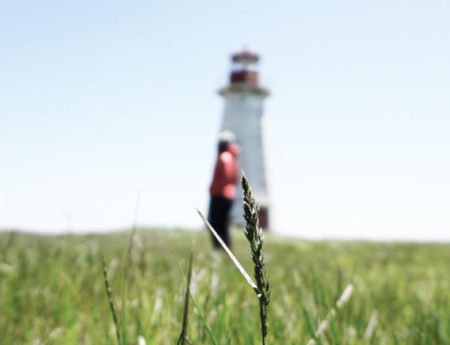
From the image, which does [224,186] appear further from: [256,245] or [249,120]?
[249,120]

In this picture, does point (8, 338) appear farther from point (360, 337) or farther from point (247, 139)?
point (247, 139)

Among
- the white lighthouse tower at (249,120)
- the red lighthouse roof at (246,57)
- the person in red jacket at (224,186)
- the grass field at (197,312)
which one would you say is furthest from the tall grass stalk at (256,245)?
the red lighthouse roof at (246,57)

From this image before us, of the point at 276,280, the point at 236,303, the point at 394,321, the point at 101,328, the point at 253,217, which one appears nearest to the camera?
the point at 253,217

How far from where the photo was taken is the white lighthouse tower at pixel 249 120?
32094mm

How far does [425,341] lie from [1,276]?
253 cm

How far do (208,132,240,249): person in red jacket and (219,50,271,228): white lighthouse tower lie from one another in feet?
74.1

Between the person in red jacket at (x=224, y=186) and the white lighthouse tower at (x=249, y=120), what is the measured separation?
890 inches

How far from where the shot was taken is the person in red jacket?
792 centimetres

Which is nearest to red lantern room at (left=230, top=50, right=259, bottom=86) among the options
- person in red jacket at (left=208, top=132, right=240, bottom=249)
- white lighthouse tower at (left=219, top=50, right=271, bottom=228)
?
white lighthouse tower at (left=219, top=50, right=271, bottom=228)

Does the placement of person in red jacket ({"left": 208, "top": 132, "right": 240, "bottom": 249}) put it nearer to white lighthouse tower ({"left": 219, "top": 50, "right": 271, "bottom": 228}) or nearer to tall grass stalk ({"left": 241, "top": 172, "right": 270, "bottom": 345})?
tall grass stalk ({"left": 241, "top": 172, "right": 270, "bottom": 345})

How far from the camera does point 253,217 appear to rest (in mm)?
520

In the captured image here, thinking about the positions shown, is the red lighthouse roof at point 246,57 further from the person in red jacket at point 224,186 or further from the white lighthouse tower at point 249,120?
the person in red jacket at point 224,186

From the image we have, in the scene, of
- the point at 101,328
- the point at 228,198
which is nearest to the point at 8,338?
the point at 101,328

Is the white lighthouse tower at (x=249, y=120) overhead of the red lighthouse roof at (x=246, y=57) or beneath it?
beneath
